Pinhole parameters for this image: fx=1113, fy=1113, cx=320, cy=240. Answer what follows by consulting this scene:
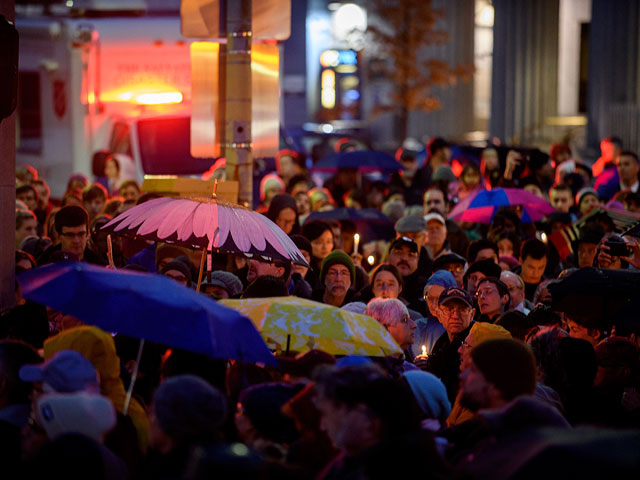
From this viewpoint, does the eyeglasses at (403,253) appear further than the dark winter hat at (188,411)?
Yes

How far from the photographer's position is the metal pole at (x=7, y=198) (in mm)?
7250

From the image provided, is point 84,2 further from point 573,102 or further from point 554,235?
point 573,102

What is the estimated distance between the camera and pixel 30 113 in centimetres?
1880

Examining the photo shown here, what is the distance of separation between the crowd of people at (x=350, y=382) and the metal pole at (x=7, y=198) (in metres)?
0.48

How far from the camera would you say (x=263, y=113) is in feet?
30.7

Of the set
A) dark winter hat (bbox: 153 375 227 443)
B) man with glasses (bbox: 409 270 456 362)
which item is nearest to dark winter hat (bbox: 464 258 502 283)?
man with glasses (bbox: 409 270 456 362)

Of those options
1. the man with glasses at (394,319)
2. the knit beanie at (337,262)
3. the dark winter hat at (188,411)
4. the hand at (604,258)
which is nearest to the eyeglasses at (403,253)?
the knit beanie at (337,262)

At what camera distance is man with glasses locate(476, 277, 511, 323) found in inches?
326

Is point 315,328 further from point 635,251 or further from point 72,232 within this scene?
point 72,232

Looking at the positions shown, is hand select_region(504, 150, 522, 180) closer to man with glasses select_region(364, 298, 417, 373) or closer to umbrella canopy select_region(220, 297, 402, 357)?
man with glasses select_region(364, 298, 417, 373)

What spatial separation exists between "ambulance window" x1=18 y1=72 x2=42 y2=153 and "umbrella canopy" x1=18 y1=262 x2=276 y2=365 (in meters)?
13.7

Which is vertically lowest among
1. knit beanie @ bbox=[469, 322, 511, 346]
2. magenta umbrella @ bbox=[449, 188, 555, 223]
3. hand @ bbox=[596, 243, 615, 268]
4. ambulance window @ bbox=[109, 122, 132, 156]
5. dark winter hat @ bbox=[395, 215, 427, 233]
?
knit beanie @ bbox=[469, 322, 511, 346]

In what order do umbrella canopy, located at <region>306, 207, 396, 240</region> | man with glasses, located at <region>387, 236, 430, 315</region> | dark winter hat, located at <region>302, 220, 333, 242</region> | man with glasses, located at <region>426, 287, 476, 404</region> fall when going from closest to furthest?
1. man with glasses, located at <region>426, 287, 476, 404</region>
2. man with glasses, located at <region>387, 236, 430, 315</region>
3. dark winter hat, located at <region>302, 220, 333, 242</region>
4. umbrella canopy, located at <region>306, 207, 396, 240</region>

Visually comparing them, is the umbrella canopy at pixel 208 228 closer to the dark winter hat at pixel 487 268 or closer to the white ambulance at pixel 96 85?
the dark winter hat at pixel 487 268
